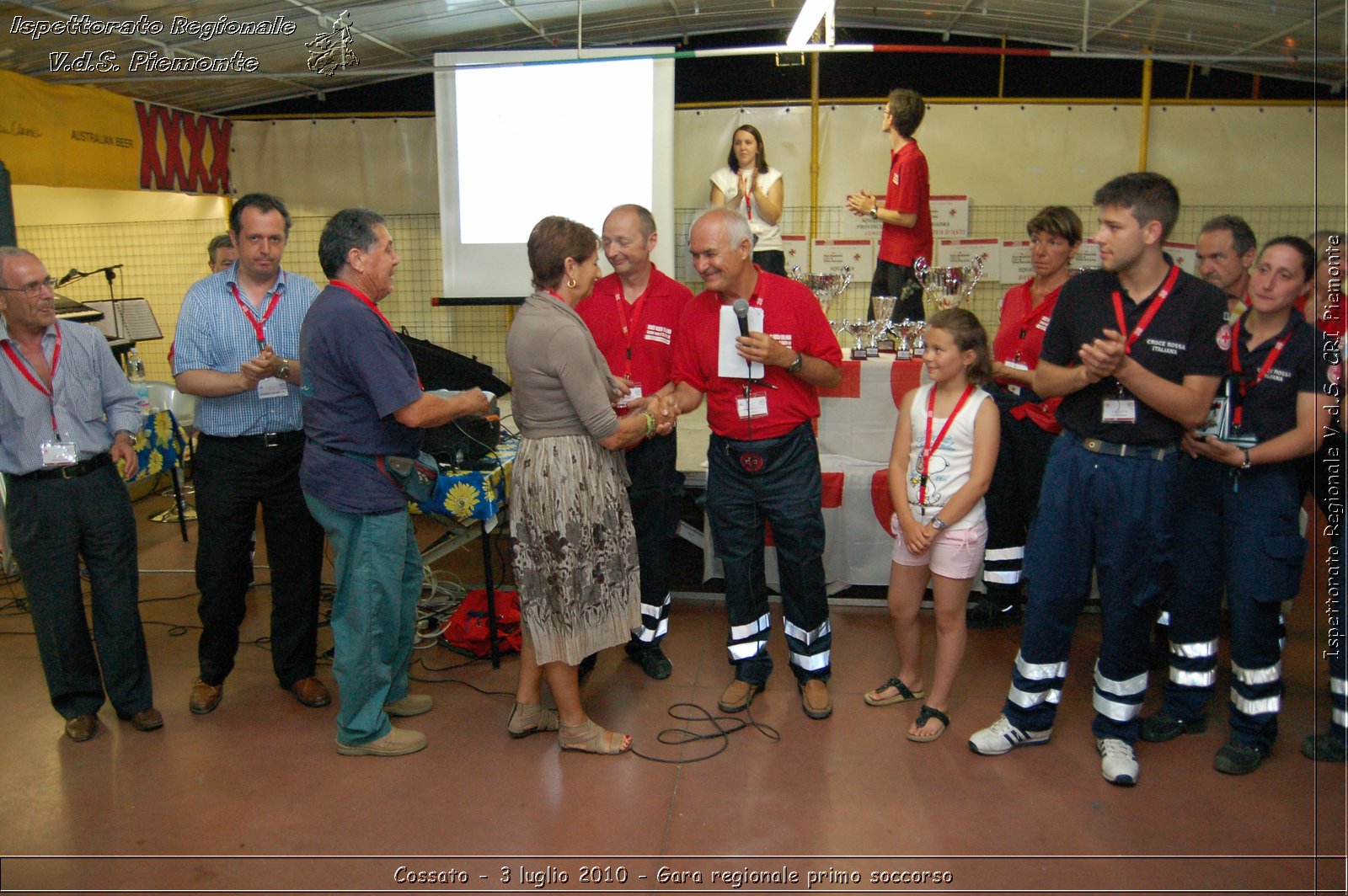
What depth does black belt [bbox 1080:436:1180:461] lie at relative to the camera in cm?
265

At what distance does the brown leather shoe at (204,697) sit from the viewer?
334cm

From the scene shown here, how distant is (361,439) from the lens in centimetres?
281

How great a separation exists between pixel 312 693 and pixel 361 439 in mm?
1167

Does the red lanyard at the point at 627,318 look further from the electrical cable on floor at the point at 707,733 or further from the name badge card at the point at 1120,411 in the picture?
the name badge card at the point at 1120,411

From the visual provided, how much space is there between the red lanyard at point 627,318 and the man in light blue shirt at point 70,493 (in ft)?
5.75

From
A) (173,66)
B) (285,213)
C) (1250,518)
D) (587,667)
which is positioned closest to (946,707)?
(1250,518)

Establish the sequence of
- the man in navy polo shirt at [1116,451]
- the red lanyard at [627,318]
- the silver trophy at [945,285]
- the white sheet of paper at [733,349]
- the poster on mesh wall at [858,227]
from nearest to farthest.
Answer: the man in navy polo shirt at [1116,451] → the white sheet of paper at [733,349] → the red lanyard at [627,318] → the silver trophy at [945,285] → the poster on mesh wall at [858,227]

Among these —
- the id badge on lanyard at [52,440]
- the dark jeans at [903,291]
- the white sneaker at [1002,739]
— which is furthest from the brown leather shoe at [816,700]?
the id badge on lanyard at [52,440]

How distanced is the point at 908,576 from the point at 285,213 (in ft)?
8.44

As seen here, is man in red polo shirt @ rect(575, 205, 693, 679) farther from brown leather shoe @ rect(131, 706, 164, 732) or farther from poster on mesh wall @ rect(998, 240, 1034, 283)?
poster on mesh wall @ rect(998, 240, 1034, 283)

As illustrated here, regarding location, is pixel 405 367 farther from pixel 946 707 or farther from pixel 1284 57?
pixel 1284 57

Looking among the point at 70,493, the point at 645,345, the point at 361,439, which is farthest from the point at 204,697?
the point at 645,345

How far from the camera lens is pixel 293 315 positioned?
3.32 meters

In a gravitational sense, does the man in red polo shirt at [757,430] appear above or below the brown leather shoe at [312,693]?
above
